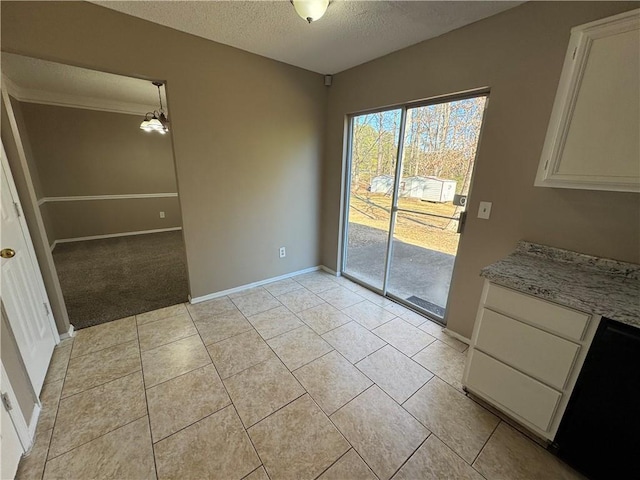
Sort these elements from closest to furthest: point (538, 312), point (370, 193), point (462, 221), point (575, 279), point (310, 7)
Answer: point (538, 312) < point (575, 279) < point (310, 7) < point (462, 221) < point (370, 193)

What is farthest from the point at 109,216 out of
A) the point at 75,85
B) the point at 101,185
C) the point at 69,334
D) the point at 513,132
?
the point at 513,132

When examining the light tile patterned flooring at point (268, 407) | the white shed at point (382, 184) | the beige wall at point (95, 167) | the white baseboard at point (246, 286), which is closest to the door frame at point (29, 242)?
the light tile patterned flooring at point (268, 407)

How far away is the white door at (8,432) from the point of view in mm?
1127

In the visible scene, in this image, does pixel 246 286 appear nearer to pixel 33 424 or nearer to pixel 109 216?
pixel 33 424

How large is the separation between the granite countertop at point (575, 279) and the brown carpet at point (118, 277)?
2987mm

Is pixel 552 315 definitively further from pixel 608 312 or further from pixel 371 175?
pixel 371 175

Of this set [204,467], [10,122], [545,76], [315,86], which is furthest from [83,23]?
[545,76]

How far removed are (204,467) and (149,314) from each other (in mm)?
1730

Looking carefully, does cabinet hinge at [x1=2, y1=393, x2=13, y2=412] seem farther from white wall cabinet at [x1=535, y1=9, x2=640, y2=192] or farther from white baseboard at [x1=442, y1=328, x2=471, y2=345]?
white wall cabinet at [x1=535, y1=9, x2=640, y2=192]

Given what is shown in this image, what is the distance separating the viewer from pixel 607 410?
3.79 ft

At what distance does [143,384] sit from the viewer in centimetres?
173

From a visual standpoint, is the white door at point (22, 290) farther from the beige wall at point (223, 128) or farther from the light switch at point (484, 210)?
the light switch at point (484, 210)

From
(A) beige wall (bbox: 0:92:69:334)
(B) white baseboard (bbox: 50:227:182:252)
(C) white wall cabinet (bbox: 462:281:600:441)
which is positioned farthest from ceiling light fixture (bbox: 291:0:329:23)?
(B) white baseboard (bbox: 50:227:182:252)

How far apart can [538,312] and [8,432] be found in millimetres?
2591
